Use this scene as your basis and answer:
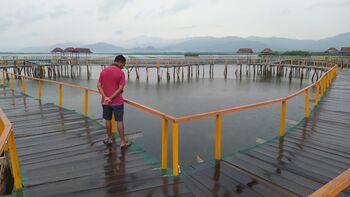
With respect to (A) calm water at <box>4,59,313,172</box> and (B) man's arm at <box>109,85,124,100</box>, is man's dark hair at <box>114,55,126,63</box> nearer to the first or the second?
(B) man's arm at <box>109,85,124,100</box>

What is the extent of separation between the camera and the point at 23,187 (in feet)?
12.0

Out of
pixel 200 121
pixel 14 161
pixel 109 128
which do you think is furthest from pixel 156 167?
pixel 200 121

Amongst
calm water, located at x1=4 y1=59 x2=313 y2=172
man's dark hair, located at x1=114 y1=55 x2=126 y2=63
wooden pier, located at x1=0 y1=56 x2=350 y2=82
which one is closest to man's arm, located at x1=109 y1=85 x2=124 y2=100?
man's dark hair, located at x1=114 y1=55 x2=126 y2=63

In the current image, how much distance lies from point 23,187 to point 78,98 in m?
19.9

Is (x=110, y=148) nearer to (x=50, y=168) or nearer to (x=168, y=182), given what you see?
(x=50, y=168)

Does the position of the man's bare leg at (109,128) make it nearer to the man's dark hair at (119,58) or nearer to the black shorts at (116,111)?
the black shorts at (116,111)

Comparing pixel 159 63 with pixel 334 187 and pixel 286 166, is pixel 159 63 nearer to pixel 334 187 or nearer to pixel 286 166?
pixel 286 166

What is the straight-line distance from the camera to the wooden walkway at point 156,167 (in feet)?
12.1

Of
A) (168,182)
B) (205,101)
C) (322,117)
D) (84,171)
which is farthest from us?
(205,101)

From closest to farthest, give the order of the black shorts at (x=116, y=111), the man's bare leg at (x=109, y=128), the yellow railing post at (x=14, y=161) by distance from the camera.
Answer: the yellow railing post at (x=14, y=161) → the black shorts at (x=116, y=111) → the man's bare leg at (x=109, y=128)

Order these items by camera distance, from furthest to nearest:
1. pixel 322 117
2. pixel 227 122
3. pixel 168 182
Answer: pixel 227 122 < pixel 322 117 < pixel 168 182

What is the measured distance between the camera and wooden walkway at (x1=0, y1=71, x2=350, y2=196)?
368 cm

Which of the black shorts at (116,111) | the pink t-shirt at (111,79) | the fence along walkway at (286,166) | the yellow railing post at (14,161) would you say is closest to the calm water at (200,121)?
the black shorts at (116,111)

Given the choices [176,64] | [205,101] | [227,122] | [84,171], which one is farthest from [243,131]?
[176,64]
